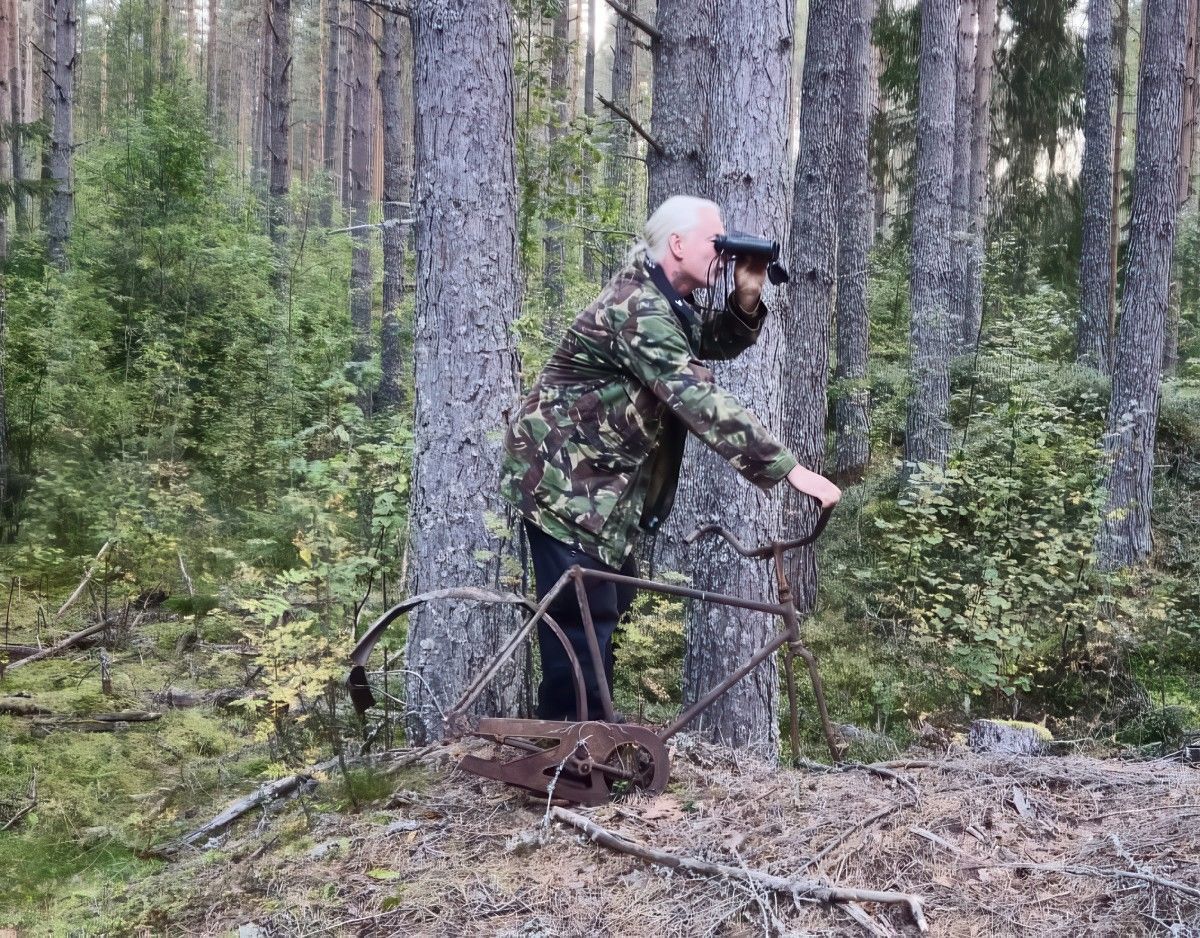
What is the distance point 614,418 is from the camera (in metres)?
3.49

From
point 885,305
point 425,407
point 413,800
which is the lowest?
point 413,800

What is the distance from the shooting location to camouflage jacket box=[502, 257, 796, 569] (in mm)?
3314

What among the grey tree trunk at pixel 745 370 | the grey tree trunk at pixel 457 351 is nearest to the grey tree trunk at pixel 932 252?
the grey tree trunk at pixel 745 370

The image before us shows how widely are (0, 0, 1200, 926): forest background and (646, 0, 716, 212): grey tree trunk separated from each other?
35 mm

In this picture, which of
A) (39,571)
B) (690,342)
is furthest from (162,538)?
(690,342)

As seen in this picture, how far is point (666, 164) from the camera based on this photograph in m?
7.92

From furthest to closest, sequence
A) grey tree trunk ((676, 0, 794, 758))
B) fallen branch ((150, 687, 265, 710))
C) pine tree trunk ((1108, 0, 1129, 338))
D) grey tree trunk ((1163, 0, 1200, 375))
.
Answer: grey tree trunk ((1163, 0, 1200, 375)) < pine tree trunk ((1108, 0, 1129, 338)) < fallen branch ((150, 687, 265, 710)) < grey tree trunk ((676, 0, 794, 758))

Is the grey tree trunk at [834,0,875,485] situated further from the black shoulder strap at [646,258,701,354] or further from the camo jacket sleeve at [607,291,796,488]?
the camo jacket sleeve at [607,291,796,488]

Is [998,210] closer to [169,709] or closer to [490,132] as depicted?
[490,132]

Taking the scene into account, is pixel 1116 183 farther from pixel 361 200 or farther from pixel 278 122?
Result: pixel 278 122

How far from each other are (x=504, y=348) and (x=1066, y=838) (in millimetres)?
3068

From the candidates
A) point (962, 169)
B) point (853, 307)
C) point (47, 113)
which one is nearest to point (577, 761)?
point (853, 307)

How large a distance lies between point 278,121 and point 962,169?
12087mm

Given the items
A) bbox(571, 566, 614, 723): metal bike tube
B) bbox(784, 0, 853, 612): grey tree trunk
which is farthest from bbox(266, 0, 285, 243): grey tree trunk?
bbox(571, 566, 614, 723): metal bike tube
